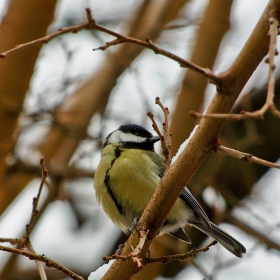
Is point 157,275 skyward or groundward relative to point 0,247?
groundward

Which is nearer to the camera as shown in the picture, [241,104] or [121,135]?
[121,135]

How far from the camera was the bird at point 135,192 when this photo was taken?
319cm

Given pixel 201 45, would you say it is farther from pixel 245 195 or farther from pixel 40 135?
pixel 40 135

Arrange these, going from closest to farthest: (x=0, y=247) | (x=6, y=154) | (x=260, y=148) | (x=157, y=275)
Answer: (x=0, y=247) < (x=6, y=154) < (x=157, y=275) < (x=260, y=148)

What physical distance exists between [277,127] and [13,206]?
2575 millimetres

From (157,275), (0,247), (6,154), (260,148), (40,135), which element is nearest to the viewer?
(0,247)

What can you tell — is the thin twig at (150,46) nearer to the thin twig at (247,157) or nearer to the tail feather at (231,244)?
the thin twig at (247,157)

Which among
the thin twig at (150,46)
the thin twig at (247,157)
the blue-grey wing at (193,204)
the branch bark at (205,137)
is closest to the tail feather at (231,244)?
the blue-grey wing at (193,204)

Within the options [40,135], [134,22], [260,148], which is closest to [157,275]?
[260,148]

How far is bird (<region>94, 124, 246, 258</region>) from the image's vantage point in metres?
3.19

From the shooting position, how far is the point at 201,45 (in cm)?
462

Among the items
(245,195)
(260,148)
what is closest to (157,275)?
(245,195)

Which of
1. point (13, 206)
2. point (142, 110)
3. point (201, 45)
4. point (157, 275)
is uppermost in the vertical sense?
point (201, 45)

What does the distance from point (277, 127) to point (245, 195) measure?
73cm
